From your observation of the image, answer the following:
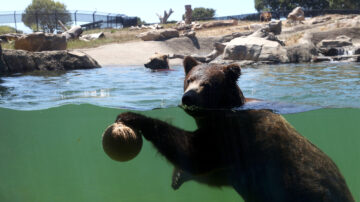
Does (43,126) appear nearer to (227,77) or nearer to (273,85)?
(273,85)

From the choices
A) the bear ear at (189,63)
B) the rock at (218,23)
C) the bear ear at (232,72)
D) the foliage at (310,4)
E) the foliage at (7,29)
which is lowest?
the bear ear at (232,72)

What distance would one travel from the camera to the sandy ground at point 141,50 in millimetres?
18641

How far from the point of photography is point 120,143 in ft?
10.7

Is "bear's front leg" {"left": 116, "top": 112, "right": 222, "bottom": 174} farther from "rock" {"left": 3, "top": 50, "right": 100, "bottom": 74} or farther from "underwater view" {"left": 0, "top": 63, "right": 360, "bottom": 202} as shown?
"rock" {"left": 3, "top": 50, "right": 100, "bottom": 74}

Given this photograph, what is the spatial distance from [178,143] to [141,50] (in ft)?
59.3

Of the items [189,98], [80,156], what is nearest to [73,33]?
[80,156]

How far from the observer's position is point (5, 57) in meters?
11.4

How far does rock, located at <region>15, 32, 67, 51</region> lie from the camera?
1631 centimetres

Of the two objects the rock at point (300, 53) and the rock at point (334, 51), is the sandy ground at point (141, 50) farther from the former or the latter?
the rock at point (334, 51)

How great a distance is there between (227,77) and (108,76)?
24.8 ft

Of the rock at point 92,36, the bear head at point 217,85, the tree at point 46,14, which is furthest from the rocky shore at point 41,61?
the rock at point 92,36

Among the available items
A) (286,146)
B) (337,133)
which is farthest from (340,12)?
(286,146)

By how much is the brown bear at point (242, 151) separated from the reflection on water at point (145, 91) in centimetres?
262

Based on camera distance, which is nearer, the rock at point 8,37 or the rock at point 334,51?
the rock at point 334,51
